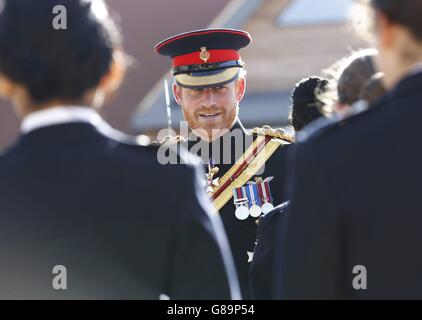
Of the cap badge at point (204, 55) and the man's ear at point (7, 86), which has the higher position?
the cap badge at point (204, 55)

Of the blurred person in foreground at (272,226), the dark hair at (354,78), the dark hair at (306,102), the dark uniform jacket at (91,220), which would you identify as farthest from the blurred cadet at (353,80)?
the dark uniform jacket at (91,220)

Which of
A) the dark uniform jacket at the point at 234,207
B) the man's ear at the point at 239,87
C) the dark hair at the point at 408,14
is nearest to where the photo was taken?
the dark hair at the point at 408,14

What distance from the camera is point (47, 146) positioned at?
2.45 meters

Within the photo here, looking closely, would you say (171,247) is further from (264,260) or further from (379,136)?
(264,260)

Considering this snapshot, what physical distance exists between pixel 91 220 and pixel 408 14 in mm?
876

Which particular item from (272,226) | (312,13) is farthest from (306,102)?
(312,13)

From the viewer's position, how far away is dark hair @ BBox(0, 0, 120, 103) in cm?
243

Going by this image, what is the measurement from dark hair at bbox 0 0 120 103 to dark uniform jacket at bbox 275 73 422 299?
1.81ft

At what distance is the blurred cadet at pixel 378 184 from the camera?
2.40 metres

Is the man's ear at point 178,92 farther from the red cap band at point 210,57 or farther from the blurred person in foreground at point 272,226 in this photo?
the blurred person in foreground at point 272,226

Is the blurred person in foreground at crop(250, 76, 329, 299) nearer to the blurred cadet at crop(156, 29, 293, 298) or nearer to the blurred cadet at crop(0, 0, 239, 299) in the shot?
the blurred cadet at crop(156, 29, 293, 298)

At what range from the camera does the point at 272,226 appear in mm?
3934

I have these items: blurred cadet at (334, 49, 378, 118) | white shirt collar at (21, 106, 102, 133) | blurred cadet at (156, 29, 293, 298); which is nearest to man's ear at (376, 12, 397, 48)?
white shirt collar at (21, 106, 102, 133)

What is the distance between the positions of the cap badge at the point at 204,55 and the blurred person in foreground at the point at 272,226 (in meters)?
1.01
